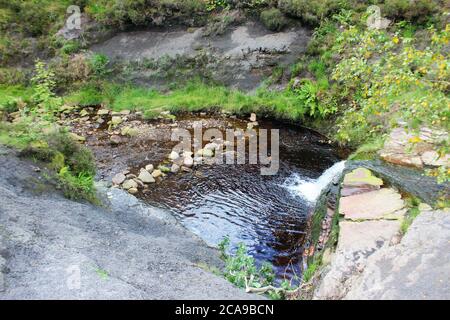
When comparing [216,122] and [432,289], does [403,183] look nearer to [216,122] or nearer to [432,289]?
[432,289]

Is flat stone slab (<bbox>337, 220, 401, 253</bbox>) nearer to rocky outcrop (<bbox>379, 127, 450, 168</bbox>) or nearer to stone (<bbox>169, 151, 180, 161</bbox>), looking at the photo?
rocky outcrop (<bbox>379, 127, 450, 168</bbox>)

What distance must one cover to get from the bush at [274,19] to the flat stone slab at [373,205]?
10.1 metres

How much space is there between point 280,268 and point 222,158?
4709 millimetres

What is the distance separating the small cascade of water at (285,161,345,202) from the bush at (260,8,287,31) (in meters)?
7.31

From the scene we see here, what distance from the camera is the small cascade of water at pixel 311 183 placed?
Result: 9.60m

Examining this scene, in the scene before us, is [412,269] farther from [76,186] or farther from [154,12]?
[154,12]

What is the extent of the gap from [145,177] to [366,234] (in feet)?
20.2

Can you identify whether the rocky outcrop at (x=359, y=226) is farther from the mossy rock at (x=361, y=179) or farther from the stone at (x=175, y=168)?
→ the stone at (x=175, y=168)

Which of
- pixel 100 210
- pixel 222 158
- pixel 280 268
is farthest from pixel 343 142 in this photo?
pixel 100 210

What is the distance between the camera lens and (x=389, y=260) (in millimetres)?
5082

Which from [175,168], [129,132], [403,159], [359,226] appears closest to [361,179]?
[403,159]

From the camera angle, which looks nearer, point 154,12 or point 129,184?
point 129,184

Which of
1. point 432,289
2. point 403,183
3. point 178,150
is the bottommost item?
point 178,150

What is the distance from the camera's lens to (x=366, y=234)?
595 centimetres
